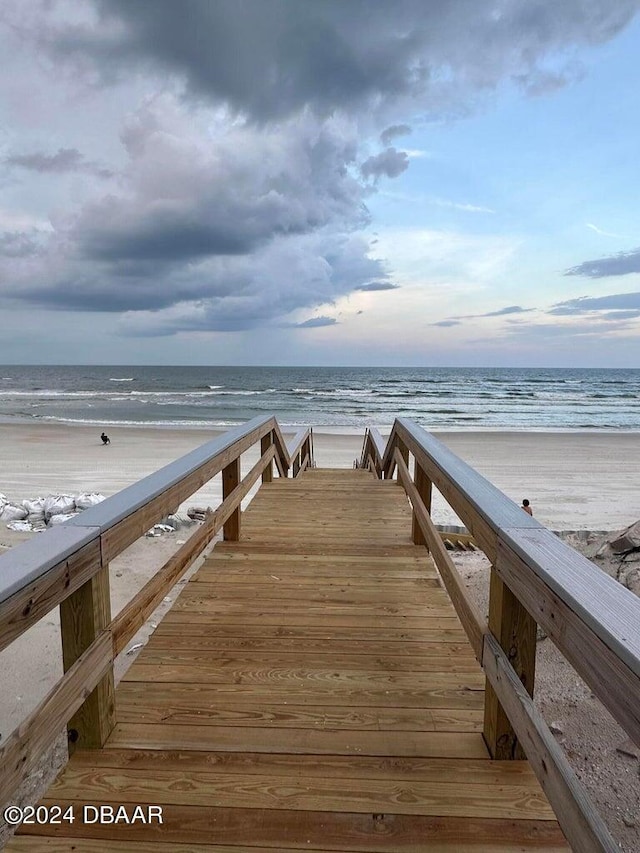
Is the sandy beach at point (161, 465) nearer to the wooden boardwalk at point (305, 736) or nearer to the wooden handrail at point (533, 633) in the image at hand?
the wooden boardwalk at point (305, 736)

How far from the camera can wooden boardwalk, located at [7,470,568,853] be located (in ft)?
4.49

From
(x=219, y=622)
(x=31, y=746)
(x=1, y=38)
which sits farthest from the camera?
(x=1, y=38)

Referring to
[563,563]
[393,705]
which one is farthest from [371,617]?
[563,563]

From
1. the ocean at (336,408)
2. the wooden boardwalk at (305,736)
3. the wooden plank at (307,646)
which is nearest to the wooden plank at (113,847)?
the wooden boardwalk at (305,736)

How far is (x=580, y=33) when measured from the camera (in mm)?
7938

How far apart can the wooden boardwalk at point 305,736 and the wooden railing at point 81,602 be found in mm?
268

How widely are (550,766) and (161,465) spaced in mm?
13656

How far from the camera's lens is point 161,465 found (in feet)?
45.5

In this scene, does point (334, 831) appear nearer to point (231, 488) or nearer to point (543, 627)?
point (543, 627)

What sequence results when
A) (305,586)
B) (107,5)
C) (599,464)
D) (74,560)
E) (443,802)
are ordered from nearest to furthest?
(74,560) → (443,802) → (305,586) → (107,5) → (599,464)

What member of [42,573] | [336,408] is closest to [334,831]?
[42,573]

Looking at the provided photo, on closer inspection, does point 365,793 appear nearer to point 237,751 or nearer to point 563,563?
point 237,751

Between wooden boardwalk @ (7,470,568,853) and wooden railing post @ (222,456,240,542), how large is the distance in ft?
2.15

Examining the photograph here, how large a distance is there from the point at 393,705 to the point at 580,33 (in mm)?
10004
